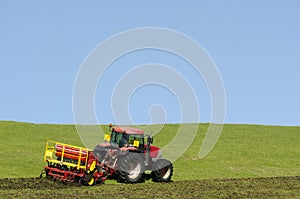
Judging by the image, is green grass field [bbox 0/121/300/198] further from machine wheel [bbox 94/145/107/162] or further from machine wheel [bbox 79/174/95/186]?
machine wheel [bbox 94/145/107/162]

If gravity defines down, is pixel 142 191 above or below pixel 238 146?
below

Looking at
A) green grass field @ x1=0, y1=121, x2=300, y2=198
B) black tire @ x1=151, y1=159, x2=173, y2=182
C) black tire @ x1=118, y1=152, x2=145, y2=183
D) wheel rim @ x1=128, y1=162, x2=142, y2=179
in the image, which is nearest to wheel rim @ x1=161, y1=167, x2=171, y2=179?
black tire @ x1=151, y1=159, x2=173, y2=182

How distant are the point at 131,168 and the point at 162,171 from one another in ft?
5.62

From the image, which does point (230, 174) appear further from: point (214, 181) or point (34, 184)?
point (34, 184)

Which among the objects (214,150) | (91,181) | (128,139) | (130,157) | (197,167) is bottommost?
(91,181)

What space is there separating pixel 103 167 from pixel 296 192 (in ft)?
25.9

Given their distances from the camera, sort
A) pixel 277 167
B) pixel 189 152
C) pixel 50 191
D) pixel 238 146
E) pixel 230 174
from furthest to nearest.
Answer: pixel 238 146, pixel 189 152, pixel 277 167, pixel 230 174, pixel 50 191

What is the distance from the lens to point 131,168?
75.1ft

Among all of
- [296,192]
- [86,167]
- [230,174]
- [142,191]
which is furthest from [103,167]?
[230,174]

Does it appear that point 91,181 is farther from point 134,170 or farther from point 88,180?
point 134,170

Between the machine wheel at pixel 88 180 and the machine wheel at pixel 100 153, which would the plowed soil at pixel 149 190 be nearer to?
the machine wheel at pixel 88 180

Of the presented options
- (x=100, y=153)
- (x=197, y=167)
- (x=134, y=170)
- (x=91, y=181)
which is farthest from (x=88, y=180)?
(x=197, y=167)

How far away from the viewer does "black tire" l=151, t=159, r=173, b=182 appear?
2366 cm

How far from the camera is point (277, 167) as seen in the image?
32781 millimetres
